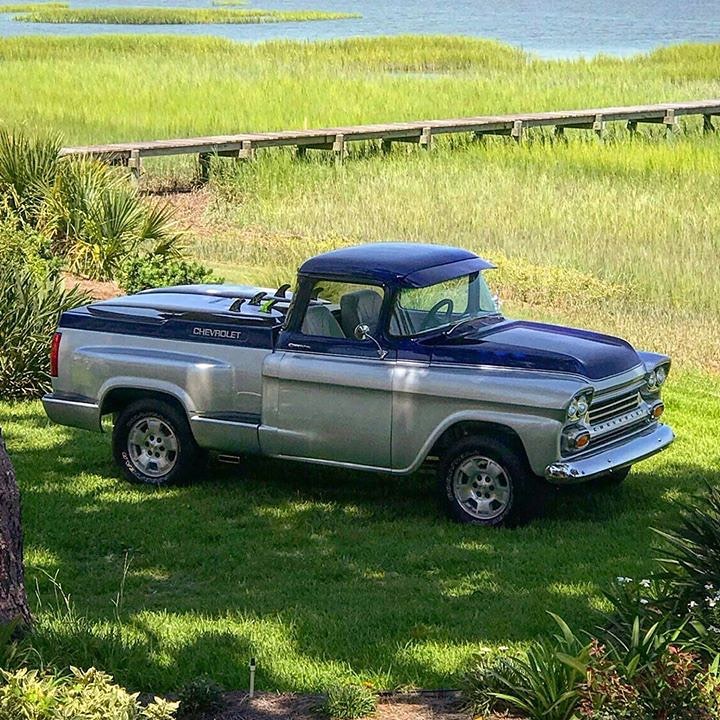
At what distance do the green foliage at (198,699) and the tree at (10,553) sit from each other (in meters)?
0.75

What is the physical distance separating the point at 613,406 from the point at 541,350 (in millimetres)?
651

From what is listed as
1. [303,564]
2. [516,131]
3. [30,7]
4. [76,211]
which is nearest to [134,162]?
[76,211]

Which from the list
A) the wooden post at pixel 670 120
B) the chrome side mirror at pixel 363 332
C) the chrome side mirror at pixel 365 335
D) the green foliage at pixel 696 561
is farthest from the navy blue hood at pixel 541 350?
the wooden post at pixel 670 120

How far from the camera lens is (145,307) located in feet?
34.3

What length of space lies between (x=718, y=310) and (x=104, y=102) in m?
25.5

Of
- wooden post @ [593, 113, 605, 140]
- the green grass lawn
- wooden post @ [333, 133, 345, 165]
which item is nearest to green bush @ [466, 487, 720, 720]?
the green grass lawn

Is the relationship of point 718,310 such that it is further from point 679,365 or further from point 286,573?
point 286,573

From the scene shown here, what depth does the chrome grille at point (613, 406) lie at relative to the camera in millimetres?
9234

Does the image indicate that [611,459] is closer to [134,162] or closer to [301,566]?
[301,566]

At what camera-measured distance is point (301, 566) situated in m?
8.48

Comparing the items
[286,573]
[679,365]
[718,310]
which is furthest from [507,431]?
[718,310]

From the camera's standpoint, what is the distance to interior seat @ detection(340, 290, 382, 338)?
31.8 feet

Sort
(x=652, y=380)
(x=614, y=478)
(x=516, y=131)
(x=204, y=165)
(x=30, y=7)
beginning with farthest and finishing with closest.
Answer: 1. (x=30, y=7)
2. (x=516, y=131)
3. (x=204, y=165)
4. (x=614, y=478)
5. (x=652, y=380)

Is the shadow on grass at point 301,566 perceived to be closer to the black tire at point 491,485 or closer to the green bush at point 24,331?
the black tire at point 491,485
